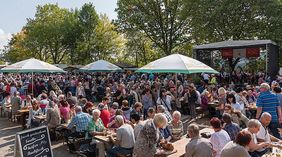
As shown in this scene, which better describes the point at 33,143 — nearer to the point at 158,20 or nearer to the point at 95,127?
the point at 95,127

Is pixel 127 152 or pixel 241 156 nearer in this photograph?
pixel 241 156

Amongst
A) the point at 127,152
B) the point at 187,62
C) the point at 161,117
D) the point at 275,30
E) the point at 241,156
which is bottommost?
the point at 127,152

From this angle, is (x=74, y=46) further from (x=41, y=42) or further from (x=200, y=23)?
(x=200, y=23)

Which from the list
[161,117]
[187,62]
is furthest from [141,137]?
[187,62]

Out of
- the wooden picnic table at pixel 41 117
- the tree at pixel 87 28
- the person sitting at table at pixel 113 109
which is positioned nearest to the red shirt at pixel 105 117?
the person sitting at table at pixel 113 109

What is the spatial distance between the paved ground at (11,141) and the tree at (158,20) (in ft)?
72.2

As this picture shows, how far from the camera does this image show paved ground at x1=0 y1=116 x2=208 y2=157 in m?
8.74

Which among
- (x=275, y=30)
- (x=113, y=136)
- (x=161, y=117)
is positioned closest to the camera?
(x=161, y=117)

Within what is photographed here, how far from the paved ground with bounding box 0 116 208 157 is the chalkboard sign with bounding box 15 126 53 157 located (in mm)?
2726

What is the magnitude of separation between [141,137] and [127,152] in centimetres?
87

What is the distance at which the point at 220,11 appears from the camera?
27.5 meters

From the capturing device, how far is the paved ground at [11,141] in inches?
344

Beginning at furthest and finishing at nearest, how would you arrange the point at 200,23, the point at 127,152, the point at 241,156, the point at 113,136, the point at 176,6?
the point at 176,6 < the point at 200,23 < the point at 113,136 < the point at 127,152 < the point at 241,156

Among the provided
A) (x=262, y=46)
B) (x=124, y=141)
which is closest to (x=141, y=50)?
(x=262, y=46)
